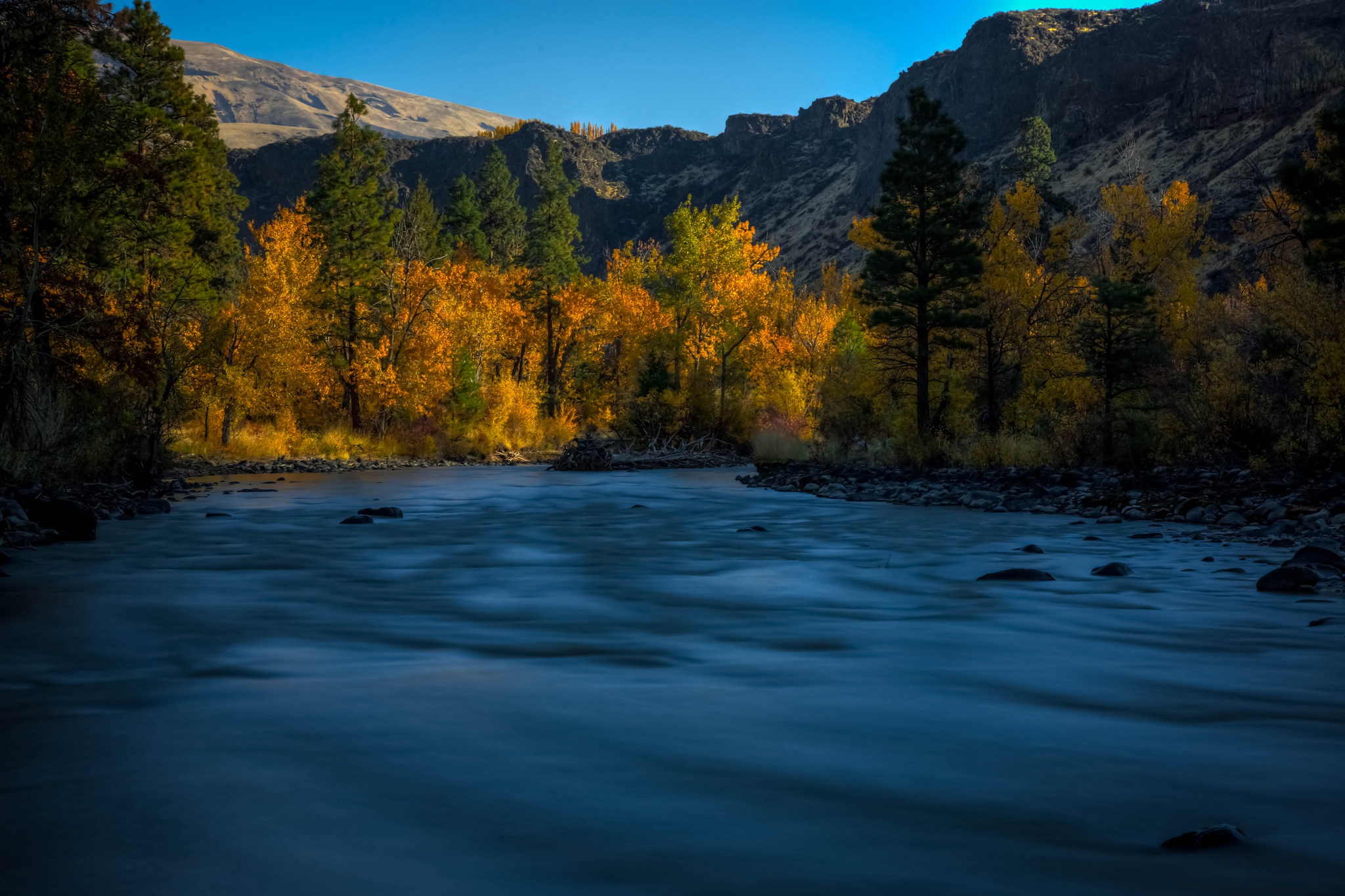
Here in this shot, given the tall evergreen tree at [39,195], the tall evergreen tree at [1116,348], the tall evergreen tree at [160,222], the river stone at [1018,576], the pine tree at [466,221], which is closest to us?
the river stone at [1018,576]

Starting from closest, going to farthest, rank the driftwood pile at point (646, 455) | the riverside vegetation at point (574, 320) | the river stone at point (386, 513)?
the river stone at point (386, 513)
the riverside vegetation at point (574, 320)
the driftwood pile at point (646, 455)

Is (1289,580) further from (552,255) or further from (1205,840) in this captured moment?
(552,255)

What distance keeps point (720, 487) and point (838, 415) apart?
770 cm

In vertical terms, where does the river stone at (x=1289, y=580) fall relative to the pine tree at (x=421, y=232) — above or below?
below

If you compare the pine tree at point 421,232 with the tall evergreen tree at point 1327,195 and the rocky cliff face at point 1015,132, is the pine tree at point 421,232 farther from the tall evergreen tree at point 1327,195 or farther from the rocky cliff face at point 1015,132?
the tall evergreen tree at point 1327,195

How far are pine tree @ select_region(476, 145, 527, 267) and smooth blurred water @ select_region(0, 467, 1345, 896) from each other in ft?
194

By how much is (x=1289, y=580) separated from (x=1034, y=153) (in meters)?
70.5

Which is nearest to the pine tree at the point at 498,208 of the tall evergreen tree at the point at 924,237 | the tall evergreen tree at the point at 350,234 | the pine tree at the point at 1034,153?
the tall evergreen tree at the point at 350,234

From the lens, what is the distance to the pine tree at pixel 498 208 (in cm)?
6831

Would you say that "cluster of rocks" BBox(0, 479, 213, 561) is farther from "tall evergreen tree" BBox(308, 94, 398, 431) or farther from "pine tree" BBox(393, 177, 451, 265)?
"pine tree" BBox(393, 177, 451, 265)

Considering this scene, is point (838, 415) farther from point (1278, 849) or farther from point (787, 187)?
point (787, 187)

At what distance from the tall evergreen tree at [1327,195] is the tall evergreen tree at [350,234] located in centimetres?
3517

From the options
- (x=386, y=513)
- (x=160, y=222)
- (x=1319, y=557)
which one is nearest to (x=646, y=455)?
(x=160, y=222)

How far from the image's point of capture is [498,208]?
6938 cm
